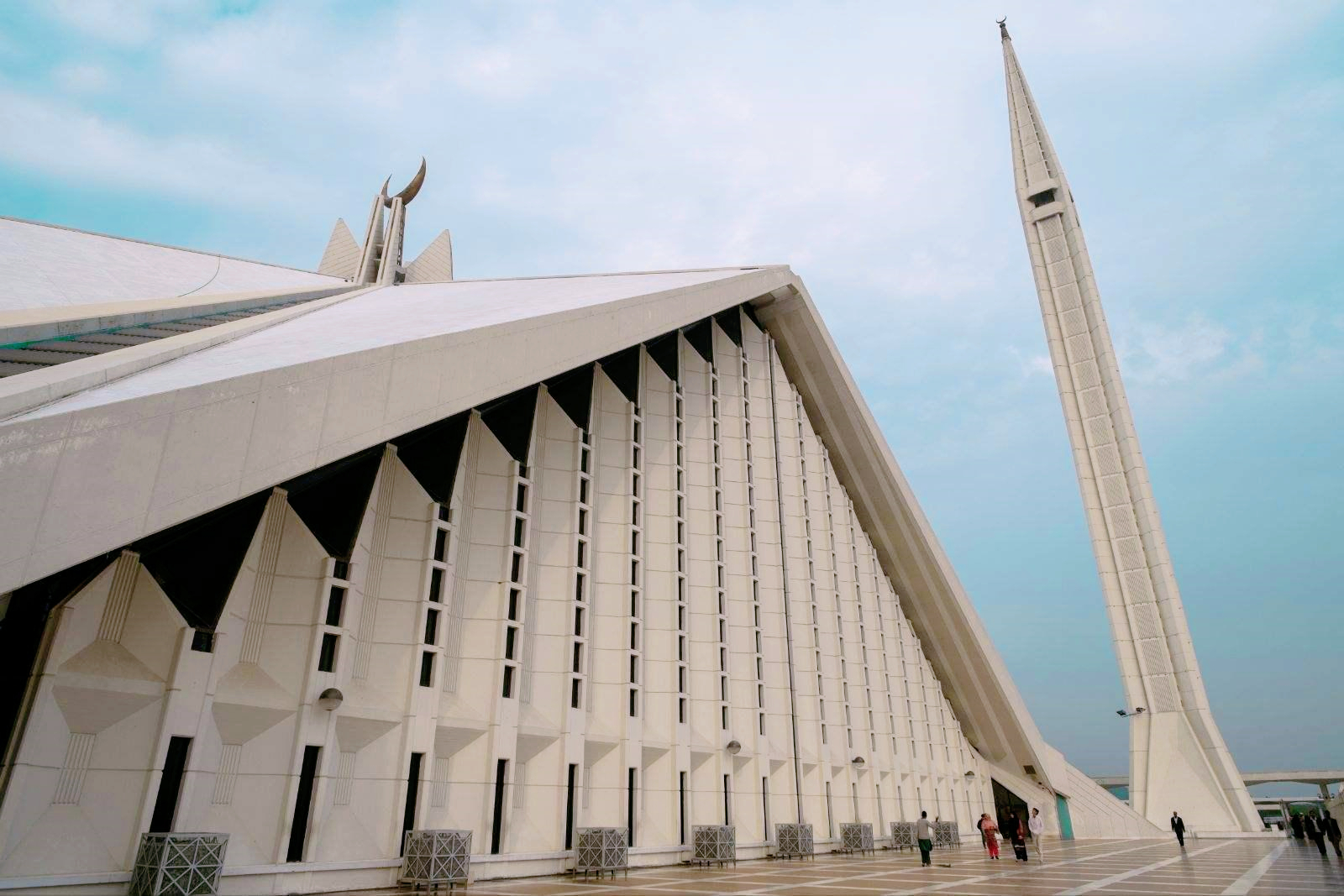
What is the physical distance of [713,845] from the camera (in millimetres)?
17281

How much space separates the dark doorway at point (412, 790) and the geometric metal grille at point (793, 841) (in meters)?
10.4

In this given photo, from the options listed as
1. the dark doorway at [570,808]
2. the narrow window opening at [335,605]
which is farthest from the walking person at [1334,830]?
the narrow window opening at [335,605]

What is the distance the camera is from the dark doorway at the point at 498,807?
47.0 ft

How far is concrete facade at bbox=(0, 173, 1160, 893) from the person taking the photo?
8.30 meters

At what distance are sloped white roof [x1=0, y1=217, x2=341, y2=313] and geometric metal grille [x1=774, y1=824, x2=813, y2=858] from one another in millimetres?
18464

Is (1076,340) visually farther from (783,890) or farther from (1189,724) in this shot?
(783,890)

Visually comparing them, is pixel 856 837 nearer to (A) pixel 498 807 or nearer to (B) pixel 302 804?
(A) pixel 498 807

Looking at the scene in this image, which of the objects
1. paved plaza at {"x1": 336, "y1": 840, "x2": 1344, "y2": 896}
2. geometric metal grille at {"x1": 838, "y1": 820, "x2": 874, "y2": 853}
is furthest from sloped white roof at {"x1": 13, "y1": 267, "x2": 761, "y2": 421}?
geometric metal grille at {"x1": 838, "y1": 820, "x2": 874, "y2": 853}

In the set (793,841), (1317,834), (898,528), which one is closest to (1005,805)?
(898,528)

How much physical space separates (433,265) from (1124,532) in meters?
35.5

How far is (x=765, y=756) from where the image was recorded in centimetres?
2109

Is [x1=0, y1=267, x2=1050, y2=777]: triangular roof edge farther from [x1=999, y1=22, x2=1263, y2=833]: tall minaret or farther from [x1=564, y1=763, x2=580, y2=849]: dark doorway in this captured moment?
[x1=564, y1=763, x2=580, y2=849]: dark doorway

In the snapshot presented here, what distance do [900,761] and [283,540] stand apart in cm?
2346

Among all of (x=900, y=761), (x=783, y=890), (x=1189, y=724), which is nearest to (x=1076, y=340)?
(x=1189, y=724)
